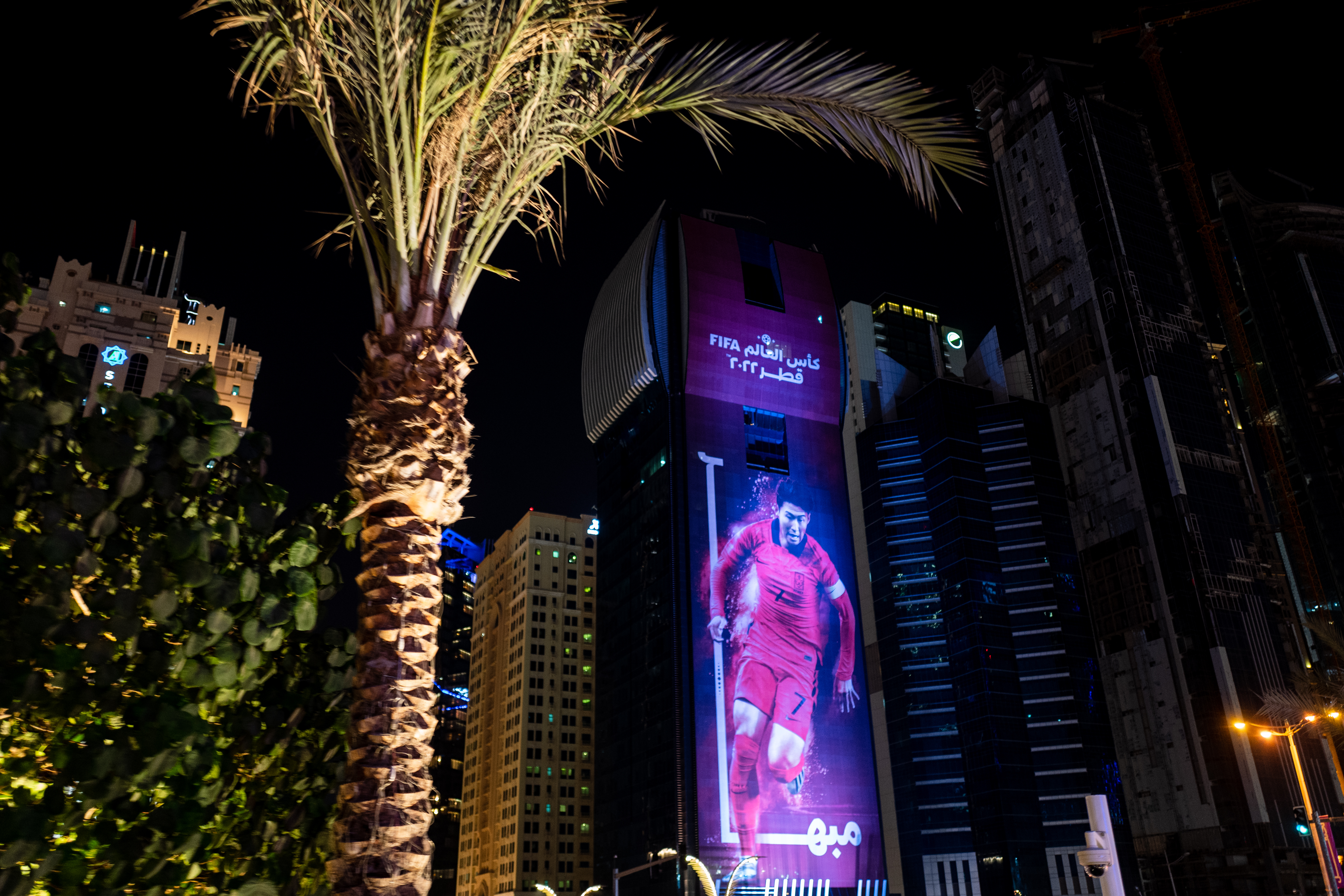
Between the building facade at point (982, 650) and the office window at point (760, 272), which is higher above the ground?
the office window at point (760, 272)

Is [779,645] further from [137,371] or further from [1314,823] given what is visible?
[137,371]

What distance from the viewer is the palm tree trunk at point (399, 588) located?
8.49m

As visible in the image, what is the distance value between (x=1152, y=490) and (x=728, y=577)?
44302mm

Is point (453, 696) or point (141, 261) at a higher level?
point (141, 261)

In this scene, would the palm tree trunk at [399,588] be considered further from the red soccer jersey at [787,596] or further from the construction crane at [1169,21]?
the construction crane at [1169,21]

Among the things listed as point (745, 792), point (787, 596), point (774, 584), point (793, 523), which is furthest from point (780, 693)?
point (793, 523)

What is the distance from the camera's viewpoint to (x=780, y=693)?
268ft

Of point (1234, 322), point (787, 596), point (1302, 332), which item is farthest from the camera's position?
point (1302, 332)

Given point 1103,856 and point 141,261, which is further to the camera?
point 141,261

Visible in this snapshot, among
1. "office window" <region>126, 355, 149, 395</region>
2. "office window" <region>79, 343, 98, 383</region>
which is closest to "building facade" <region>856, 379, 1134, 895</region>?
"office window" <region>126, 355, 149, 395</region>

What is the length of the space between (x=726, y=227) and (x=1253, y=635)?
6505cm

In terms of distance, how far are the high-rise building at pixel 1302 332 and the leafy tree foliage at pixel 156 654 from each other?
122 metres

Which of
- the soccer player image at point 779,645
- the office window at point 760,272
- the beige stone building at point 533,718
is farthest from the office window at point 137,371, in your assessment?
the beige stone building at point 533,718

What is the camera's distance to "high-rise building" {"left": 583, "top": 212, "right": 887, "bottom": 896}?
79.2 meters
